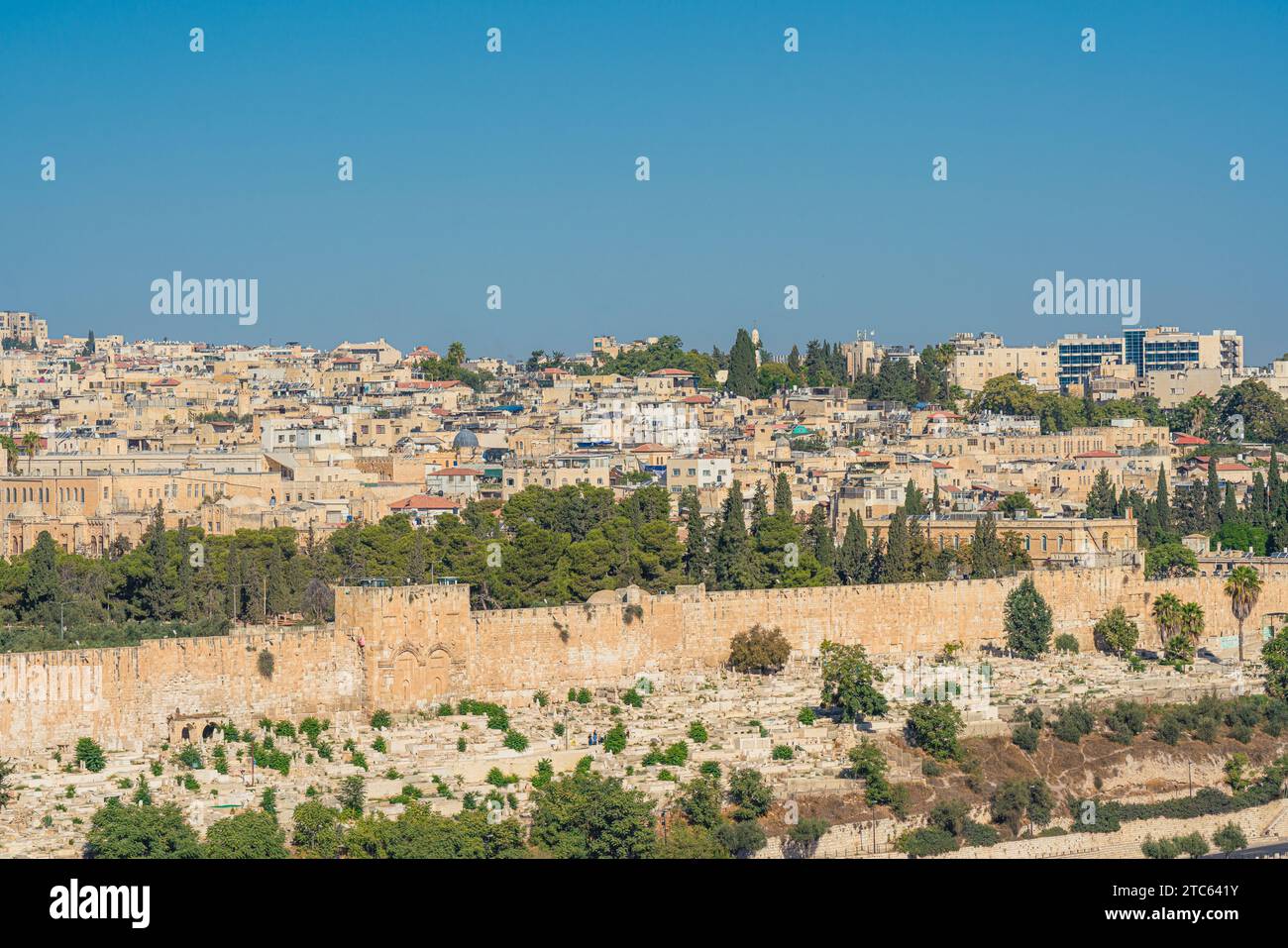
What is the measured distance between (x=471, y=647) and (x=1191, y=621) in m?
14.3

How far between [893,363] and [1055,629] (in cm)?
4547

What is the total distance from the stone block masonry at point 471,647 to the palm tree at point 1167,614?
0.53 metres

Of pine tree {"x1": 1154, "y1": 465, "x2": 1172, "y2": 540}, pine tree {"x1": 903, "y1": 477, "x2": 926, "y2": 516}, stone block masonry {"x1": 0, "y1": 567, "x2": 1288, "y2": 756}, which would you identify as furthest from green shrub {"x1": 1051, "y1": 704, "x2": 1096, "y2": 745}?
pine tree {"x1": 1154, "y1": 465, "x2": 1172, "y2": 540}

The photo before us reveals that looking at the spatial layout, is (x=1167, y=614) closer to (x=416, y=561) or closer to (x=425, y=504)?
(x=416, y=561)

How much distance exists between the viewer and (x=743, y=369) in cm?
8169

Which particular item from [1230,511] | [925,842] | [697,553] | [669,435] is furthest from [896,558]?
A: [669,435]

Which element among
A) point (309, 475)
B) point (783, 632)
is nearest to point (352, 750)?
point (783, 632)

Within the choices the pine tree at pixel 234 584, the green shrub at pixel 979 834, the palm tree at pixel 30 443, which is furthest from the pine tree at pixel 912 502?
the palm tree at pixel 30 443

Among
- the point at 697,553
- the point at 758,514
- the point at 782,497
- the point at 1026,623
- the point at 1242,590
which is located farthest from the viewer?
the point at 782,497

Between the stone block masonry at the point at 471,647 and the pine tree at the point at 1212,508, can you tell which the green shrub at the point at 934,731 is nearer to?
the stone block masonry at the point at 471,647

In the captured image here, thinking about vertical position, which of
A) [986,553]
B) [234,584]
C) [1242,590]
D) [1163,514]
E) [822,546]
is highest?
[1163,514]

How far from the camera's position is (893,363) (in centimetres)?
8488

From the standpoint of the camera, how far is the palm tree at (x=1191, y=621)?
Answer: 39.8m

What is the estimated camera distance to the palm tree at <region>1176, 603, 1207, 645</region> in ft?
130
